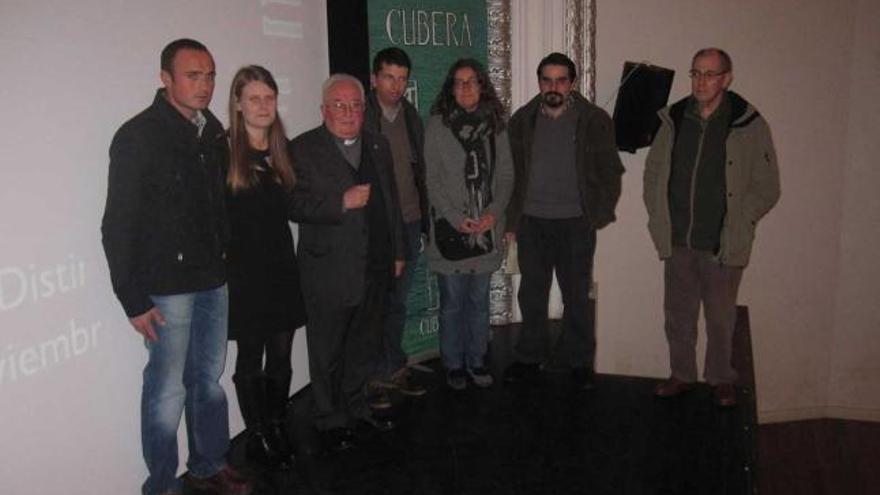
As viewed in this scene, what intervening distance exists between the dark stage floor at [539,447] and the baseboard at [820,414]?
73.8 inches

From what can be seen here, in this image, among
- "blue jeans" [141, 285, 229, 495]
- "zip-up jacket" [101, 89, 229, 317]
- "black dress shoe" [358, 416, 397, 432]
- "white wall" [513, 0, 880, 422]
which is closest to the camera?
"zip-up jacket" [101, 89, 229, 317]

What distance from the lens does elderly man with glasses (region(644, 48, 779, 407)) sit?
10.8ft

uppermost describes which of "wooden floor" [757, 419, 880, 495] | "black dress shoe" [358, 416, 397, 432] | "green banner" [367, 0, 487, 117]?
"green banner" [367, 0, 487, 117]

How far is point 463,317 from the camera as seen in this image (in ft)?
12.0

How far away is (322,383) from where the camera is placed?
3.04m

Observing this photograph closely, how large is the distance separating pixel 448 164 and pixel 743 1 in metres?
2.51

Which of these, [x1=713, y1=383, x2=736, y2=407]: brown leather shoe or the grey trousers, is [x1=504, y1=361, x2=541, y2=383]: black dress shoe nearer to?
the grey trousers

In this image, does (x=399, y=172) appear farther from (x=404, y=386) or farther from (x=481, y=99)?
(x=404, y=386)

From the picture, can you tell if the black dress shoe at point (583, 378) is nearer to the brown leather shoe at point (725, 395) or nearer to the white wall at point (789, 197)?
the brown leather shoe at point (725, 395)

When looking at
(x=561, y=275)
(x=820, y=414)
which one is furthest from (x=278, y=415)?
(x=820, y=414)

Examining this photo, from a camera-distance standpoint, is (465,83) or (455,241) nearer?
(465,83)

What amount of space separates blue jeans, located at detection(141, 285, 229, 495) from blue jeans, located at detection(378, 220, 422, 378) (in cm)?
99

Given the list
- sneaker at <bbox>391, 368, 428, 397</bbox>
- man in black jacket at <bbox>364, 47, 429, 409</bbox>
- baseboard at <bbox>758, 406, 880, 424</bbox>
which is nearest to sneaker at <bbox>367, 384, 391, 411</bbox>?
man in black jacket at <bbox>364, 47, 429, 409</bbox>

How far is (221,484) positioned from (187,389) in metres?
0.38
